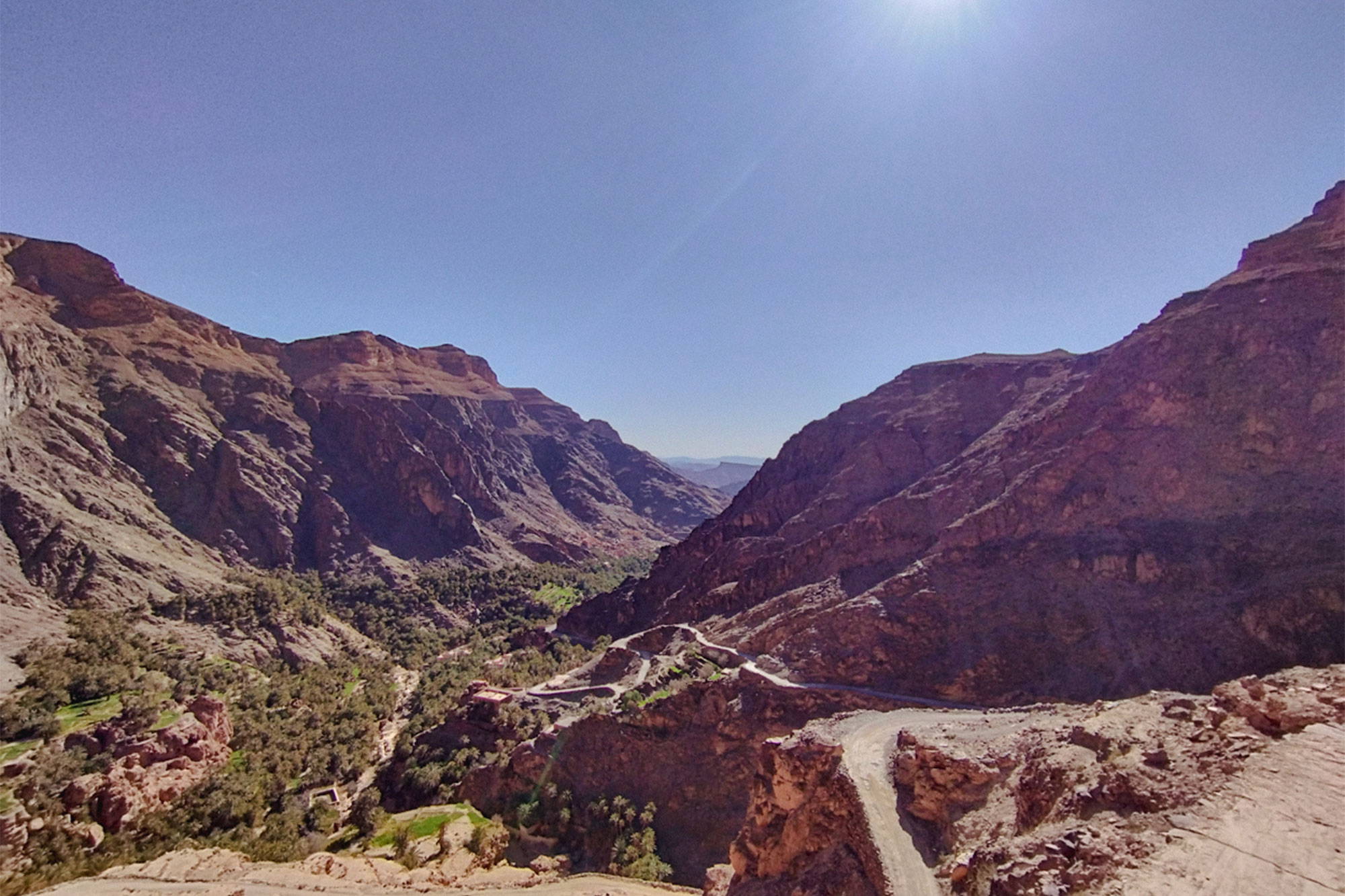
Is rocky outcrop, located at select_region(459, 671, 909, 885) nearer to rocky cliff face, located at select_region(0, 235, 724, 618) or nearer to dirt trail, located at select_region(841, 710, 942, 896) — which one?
dirt trail, located at select_region(841, 710, 942, 896)

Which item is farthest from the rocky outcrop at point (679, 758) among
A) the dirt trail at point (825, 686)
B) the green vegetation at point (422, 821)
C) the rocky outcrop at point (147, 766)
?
the rocky outcrop at point (147, 766)

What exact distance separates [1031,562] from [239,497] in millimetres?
108139

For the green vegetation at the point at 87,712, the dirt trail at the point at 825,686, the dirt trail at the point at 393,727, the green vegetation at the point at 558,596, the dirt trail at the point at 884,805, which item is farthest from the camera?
the green vegetation at the point at 558,596

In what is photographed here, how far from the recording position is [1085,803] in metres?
14.5

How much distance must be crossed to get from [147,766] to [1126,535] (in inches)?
2642

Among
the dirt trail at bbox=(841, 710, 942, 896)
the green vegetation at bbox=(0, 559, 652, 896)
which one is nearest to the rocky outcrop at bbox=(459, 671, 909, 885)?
the green vegetation at bbox=(0, 559, 652, 896)

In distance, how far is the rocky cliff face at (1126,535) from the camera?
34.8 meters

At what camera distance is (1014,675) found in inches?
1484

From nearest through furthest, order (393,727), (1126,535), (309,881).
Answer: (309,881) < (1126,535) < (393,727)

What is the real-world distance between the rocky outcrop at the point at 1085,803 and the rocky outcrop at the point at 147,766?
3616 cm

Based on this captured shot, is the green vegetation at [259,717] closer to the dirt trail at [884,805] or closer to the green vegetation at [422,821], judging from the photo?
the green vegetation at [422,821]

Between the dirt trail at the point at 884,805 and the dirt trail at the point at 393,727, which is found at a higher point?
the dirt trail at the point at 884,805

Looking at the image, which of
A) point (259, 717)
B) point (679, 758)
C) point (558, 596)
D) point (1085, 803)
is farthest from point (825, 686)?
point (558, 596)

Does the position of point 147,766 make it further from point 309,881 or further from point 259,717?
point 309,881
